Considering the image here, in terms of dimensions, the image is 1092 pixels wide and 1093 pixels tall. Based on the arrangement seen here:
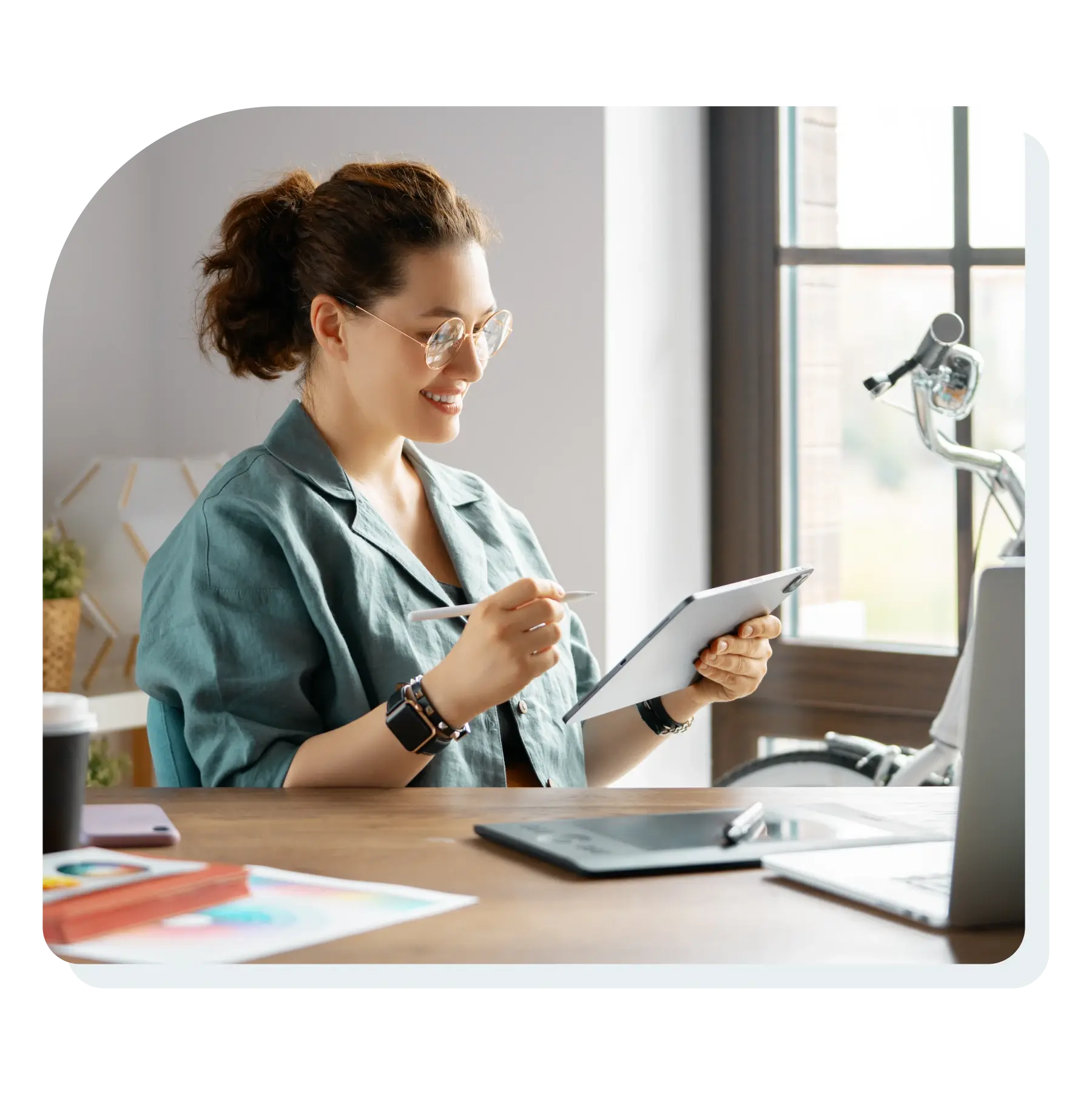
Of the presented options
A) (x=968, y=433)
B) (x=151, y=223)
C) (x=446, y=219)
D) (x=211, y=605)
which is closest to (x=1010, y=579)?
(x=211, y=605)

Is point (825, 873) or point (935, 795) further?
point (935, 795)

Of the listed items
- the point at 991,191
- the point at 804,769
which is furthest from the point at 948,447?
the point at 991,191

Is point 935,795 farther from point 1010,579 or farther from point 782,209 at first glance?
point 782,209

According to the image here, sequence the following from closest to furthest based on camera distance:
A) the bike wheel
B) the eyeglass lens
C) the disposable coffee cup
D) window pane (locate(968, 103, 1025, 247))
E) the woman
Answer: the disposable coffee cup, the woman, the eyeglass lens, the bike wheel, window pane (locate(968, 103, 1025, 247))

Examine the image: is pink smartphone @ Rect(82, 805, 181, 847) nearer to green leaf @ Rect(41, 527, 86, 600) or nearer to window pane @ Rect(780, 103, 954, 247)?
green leaf @ Rect(41, 527, 86, 600)

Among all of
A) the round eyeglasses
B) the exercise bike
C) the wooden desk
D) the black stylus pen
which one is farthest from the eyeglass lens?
the exercise bike

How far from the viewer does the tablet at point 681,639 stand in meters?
0.93

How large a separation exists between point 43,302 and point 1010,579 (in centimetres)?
45

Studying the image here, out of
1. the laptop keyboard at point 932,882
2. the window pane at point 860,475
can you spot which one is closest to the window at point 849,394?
the window pane at point 860,475

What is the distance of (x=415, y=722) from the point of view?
1.01 meters

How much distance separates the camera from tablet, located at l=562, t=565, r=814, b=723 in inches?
A: 36.4

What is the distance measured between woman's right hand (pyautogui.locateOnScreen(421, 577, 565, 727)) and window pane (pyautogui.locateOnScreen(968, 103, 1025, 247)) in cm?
168

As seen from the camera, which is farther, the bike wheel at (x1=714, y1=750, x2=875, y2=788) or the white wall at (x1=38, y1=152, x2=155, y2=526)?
the white wall at (x1=38, y1=152, x2=155, y2=526)

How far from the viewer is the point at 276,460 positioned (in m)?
1.22
